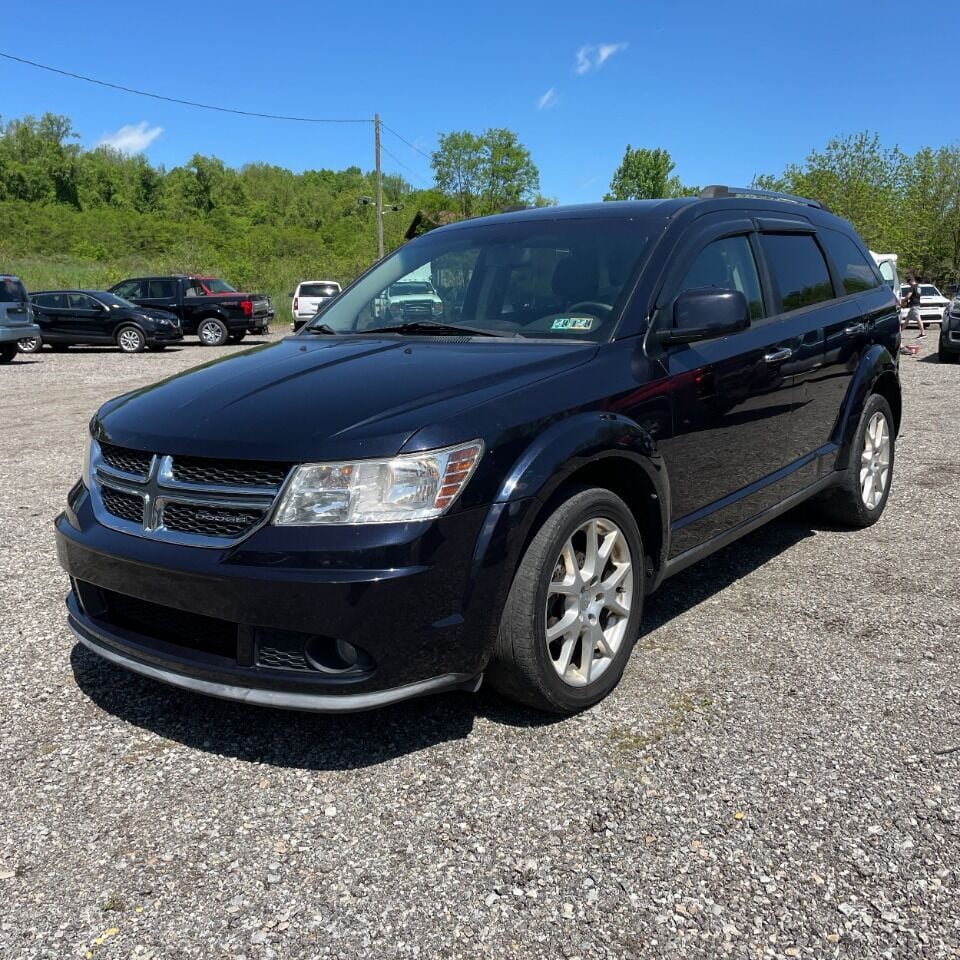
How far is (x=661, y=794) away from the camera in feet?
8.79

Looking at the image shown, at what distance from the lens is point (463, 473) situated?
2.61 metres

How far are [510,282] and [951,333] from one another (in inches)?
583

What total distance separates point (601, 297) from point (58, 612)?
9.53 ft

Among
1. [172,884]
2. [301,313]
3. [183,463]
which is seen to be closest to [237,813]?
[172,884]

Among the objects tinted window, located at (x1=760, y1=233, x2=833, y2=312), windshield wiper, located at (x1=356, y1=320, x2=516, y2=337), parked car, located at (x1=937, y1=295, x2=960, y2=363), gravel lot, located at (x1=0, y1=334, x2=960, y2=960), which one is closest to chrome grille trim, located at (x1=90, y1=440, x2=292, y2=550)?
gravel lot, located at (x1=0, y1=334, x2=960, y2=960)

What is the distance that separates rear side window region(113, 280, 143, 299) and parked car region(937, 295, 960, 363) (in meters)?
19.5

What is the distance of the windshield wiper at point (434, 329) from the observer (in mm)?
3578

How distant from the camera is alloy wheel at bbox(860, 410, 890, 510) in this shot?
5.34 meters

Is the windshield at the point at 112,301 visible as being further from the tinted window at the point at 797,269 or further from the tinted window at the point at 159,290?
the tinted window at the point at 797,269

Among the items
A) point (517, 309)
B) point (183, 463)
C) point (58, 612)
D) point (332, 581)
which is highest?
point (517, 309)

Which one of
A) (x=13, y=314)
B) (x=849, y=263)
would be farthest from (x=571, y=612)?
(x=13, y=314)

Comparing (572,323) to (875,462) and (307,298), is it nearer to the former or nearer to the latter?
(875,462)

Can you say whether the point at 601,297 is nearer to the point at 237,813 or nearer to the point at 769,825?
the point at 769,825

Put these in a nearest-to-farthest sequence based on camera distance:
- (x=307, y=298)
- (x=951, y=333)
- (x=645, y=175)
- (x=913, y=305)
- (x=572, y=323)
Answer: (x=572, y=323), (x=951, y=333), (x=913, y=305), (x=307, y=298), (x=645, y=175)
